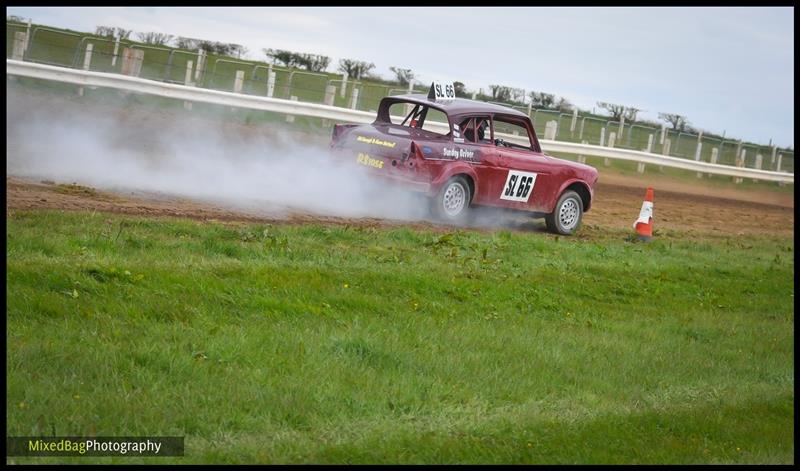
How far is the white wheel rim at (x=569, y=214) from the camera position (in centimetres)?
1588

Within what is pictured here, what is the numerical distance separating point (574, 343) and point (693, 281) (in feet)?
15.5

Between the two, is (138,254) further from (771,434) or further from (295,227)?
(771,434)

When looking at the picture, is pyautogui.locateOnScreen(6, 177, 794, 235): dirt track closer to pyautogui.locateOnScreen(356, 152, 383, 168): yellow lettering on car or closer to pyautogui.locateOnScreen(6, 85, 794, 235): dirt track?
pyautogui.locateOnScreen(6, 85, 794, 235): dirt track

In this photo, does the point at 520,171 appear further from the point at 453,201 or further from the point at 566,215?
the point at 566,215

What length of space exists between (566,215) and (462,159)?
2496 millimetres

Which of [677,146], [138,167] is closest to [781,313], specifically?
[138,167]

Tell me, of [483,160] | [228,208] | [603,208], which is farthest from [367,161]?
[603,208]

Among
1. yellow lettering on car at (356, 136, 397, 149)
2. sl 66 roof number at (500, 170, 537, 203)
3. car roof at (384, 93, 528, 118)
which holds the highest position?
car roof at (384, 93, 528, 118)

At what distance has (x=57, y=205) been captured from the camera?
1123 centimetres

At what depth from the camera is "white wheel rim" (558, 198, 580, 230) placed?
15884 millimetres

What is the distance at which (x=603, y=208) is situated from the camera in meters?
20.6

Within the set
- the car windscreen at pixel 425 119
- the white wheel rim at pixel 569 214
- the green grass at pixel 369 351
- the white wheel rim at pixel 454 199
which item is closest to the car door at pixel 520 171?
the white wheel rim at pixel 569 214

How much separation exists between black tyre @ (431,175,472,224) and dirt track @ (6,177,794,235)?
374 millimetres

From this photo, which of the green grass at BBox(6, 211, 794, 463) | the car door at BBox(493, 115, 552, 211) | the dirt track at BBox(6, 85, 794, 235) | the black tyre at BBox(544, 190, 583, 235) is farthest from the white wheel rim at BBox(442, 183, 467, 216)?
the green grass at BBox(6, 211, 794, 463)
